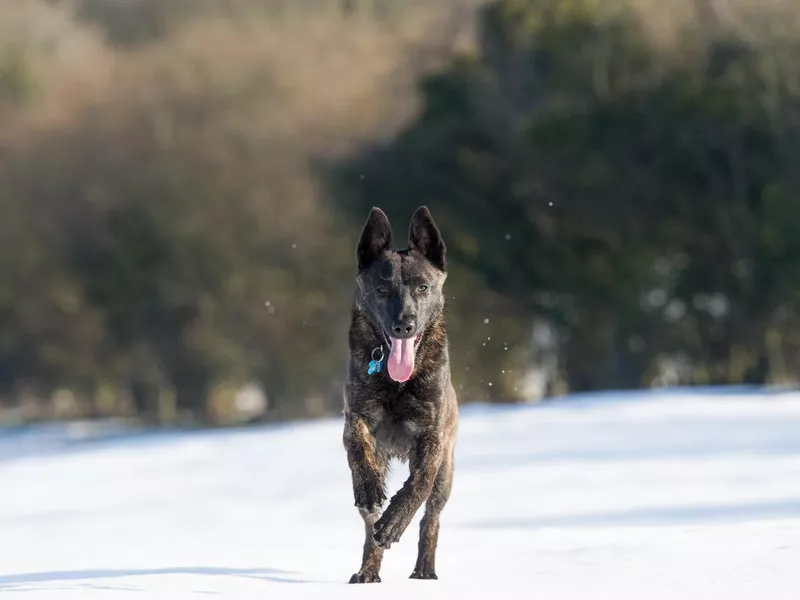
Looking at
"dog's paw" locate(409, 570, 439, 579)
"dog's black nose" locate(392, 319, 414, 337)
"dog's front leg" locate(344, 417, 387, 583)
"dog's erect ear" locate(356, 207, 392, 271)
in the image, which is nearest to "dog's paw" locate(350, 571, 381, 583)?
"dog's front leg" locate(344, 417, 387, 583)

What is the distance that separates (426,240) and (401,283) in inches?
16.5

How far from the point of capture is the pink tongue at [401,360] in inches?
338

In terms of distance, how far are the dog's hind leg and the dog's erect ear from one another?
126 cm

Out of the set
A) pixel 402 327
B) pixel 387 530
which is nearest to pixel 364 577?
pixel 387 530

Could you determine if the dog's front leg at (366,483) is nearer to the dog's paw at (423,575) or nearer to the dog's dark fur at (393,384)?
the dog's dark fur at (393,384)

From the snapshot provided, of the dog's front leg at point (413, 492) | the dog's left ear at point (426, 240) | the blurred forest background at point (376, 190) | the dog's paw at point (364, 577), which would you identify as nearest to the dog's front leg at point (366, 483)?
the dog's paw at point (364, 577)

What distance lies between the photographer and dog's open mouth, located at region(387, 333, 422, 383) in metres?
8.59

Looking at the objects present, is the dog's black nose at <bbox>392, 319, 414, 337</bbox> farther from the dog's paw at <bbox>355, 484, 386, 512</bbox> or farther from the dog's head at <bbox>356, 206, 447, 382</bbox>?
the dog's paw at <bbox>355, 484, 386, 512</bbox>

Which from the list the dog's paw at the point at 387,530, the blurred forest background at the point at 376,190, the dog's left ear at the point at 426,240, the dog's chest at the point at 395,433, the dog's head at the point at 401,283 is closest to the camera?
the dog's paw at the point at 387,530

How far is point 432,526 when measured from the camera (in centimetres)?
918

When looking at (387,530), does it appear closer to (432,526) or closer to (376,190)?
(432,526)

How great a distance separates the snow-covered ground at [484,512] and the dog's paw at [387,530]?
237 millimetres

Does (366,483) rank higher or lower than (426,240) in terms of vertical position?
lower

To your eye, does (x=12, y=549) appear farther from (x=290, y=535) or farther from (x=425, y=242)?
(x=425, y=242)
